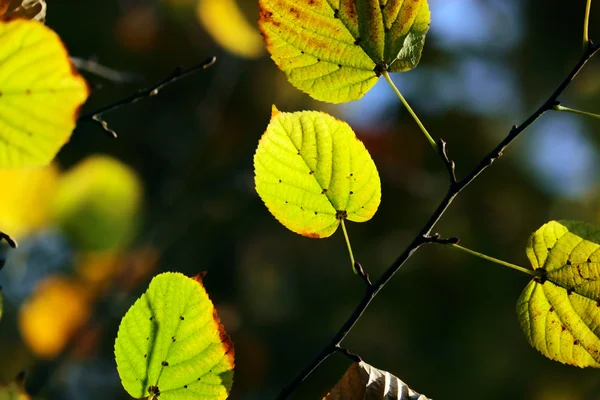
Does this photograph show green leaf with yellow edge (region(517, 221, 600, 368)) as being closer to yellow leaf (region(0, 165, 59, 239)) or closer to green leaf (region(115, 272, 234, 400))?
green leaf (region(115, 272, 234, 400))

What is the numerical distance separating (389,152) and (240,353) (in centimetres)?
205

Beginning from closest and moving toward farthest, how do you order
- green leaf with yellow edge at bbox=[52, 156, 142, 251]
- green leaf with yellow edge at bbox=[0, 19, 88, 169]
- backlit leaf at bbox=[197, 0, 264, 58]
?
green leaf with yellow edge at bbox=[0, 19, 88, 169]
green leaf with yellow edge at bbox=[52, 156, 142, 251]
backlit leaf at bbox=[197, 0, 264, 58]

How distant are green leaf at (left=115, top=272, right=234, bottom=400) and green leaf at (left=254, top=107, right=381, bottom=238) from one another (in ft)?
0.30

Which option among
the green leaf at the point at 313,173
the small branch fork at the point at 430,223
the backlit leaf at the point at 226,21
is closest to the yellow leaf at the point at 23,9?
the green leaf at the point at 313,173

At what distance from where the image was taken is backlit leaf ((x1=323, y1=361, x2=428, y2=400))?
47cm

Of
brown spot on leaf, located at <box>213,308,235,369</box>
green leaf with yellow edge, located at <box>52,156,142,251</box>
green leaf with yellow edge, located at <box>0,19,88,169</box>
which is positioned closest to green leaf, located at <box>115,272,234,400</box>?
brown spot on leaf, located at <box>213,308,235,369</box>

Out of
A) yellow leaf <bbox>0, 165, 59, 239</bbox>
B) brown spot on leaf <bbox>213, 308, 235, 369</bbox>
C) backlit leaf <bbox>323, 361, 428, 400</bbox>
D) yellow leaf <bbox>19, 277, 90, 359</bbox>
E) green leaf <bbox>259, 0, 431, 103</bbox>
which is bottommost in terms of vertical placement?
yellow leaf <bbox>19, 277, 90, 359</bbox>

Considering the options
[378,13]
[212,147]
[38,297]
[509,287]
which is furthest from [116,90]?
[378,13]

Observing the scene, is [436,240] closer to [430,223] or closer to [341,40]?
[430,223]

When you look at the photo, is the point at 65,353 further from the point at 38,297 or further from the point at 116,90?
the point at 116,90

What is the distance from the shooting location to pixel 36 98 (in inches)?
14.5

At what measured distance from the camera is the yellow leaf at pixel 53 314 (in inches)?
116

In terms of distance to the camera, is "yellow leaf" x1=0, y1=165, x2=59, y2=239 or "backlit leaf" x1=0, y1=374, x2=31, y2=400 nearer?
"backlit leaf" x1=0, y1=374, x2=31, y2=400

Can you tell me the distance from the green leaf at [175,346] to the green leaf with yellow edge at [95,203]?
0.99 meters
